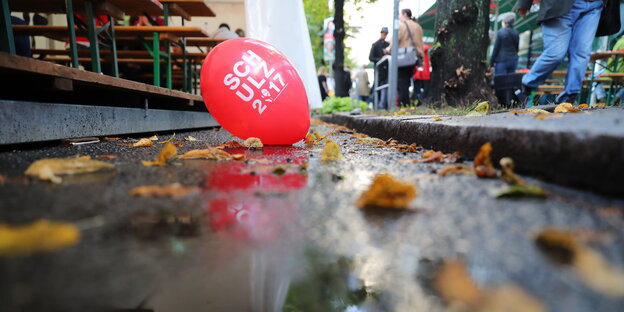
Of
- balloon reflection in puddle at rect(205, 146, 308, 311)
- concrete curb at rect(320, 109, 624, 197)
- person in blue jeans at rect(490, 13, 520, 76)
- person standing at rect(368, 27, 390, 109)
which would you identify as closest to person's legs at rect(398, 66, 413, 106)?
person standing at rect(368, 27, 390, 109)

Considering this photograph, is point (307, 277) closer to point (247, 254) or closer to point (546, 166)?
point (247, 254)

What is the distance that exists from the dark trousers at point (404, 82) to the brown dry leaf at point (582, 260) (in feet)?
22.6

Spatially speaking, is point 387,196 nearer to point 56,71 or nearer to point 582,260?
point 582,260

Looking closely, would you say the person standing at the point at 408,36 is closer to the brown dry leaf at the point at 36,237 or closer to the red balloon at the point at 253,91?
the red balloon at the point at 253,91

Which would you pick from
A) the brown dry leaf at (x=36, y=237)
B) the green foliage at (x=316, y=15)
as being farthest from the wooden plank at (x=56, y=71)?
the green foliage at (x=316, y=15)

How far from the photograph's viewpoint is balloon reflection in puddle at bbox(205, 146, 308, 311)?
0.61 metres

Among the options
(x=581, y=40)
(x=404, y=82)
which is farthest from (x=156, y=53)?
(x=581, y=40)

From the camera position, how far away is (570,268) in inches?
22.5

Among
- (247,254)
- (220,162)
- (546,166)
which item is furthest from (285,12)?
(247,254)

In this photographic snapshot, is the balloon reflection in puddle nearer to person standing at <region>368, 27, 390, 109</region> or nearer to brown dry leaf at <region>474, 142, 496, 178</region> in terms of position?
brown dry leaf at <region>474, 142, 496, 178</region>

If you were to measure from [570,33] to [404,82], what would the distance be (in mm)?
3324

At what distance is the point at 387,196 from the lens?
37.2 inches

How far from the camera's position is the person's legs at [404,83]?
7.34m

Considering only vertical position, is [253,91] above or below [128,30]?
below
